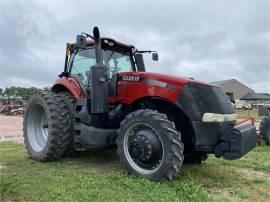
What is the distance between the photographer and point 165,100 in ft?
17.6

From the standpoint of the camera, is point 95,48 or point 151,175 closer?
point 151,175

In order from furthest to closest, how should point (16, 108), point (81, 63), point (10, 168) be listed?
point (16, 108), point (81, 63), point (10, 168)

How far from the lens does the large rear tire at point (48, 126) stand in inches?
245

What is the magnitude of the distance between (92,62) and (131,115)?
173 centimetres

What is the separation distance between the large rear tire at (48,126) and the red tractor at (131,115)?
0.05 ft

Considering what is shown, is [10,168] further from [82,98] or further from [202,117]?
[202,117]

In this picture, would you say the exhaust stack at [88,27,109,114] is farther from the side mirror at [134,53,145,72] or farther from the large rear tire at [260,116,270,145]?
the large rear tire at [260,116,270,145]

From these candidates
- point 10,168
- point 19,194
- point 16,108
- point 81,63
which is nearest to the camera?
point 19,194

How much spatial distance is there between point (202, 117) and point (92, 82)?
6.15 ft

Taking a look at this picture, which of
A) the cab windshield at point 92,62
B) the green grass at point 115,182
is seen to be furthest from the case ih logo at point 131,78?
the green grass at point 115,182

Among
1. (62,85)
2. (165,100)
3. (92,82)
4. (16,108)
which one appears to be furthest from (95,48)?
(16,108)

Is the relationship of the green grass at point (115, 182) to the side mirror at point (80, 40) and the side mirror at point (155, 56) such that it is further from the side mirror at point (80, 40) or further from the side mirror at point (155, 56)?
the side mirror at point (155, 56)

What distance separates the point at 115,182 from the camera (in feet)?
16.0

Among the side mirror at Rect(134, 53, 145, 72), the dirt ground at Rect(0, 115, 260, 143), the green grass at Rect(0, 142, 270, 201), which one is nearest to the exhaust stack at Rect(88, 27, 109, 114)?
the green grass at Rect(0, 142, 270, 201)
